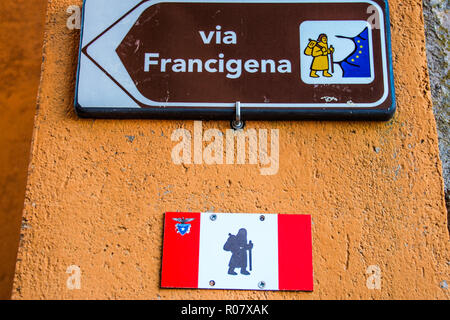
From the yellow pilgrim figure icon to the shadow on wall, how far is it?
2.06 meters

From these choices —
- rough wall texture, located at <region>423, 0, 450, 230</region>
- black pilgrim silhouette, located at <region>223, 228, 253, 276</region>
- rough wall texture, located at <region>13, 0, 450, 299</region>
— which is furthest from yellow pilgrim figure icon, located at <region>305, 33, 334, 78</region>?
black pilgrim silhouette, located at <region>223, 228, 253, 276</region>

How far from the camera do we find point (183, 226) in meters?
1.22

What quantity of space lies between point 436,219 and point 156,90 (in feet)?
3.18

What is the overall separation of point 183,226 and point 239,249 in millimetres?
184

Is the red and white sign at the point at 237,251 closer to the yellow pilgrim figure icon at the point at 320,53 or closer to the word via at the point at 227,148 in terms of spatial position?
the word via at the point at 227,148

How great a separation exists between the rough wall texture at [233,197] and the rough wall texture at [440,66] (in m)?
0.13

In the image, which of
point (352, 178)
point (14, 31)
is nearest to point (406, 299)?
point (352, 178)

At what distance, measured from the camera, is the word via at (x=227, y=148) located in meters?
1.29

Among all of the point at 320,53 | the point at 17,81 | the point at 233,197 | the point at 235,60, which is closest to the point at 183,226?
the point at 233,197

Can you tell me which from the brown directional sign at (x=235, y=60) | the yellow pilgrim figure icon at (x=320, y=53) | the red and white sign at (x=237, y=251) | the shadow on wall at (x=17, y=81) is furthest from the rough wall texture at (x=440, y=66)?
the shadow on wall at (x=17, y=81)

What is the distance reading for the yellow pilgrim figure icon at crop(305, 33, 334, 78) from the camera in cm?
129

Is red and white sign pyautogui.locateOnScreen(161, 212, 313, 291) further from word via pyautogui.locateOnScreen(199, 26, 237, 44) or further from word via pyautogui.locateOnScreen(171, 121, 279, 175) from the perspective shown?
word via pyautogui.locateOnScreen(199, 26, 237, 44)

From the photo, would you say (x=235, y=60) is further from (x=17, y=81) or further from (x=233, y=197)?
(x=17, y=81)

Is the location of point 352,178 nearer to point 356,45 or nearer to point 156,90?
point 356,45
